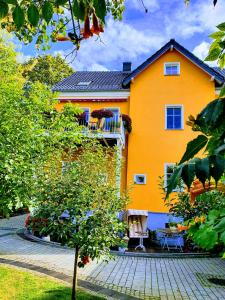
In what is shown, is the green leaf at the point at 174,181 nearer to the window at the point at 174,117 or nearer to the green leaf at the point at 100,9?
the green leaf at the point at 100,9

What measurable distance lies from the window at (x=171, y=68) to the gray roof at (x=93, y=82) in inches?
115

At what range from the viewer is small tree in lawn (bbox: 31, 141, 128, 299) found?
20.6 ft

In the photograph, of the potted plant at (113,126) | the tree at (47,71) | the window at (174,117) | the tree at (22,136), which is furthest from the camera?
the tree at (47,71)

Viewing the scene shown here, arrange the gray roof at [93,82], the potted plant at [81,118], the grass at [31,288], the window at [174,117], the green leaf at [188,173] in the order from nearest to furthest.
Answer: the green leaf at [188,173] → the grass at [31,288] → the potted plant at [81,118] → the window at [174,117] → the gray roof at [93,82]

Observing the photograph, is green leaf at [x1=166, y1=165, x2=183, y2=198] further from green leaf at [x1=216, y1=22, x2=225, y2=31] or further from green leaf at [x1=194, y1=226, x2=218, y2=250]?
green leaf at [x1=216, y1=22, x2=225, y2=31]

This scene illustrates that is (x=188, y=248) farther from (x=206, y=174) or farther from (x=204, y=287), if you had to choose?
(x=206, y=174)

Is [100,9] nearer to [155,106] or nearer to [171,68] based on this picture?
[155,106]

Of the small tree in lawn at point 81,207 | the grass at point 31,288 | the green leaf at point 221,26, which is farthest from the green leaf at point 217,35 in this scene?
the grass at point 31,288

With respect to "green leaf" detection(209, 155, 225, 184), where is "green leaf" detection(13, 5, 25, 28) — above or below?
above

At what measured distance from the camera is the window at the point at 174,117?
59.2ft

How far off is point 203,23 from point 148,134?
16.3 meters

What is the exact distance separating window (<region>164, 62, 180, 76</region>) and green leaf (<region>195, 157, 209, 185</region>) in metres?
18.6

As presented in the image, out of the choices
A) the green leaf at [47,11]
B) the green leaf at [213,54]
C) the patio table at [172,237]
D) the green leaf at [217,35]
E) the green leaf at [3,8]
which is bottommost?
the patio table at [172,237]

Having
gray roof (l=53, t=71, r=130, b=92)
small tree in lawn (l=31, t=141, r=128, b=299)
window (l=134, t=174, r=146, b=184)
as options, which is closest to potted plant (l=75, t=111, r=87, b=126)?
gray roof (l=53, t=71, r=130, b=92)
